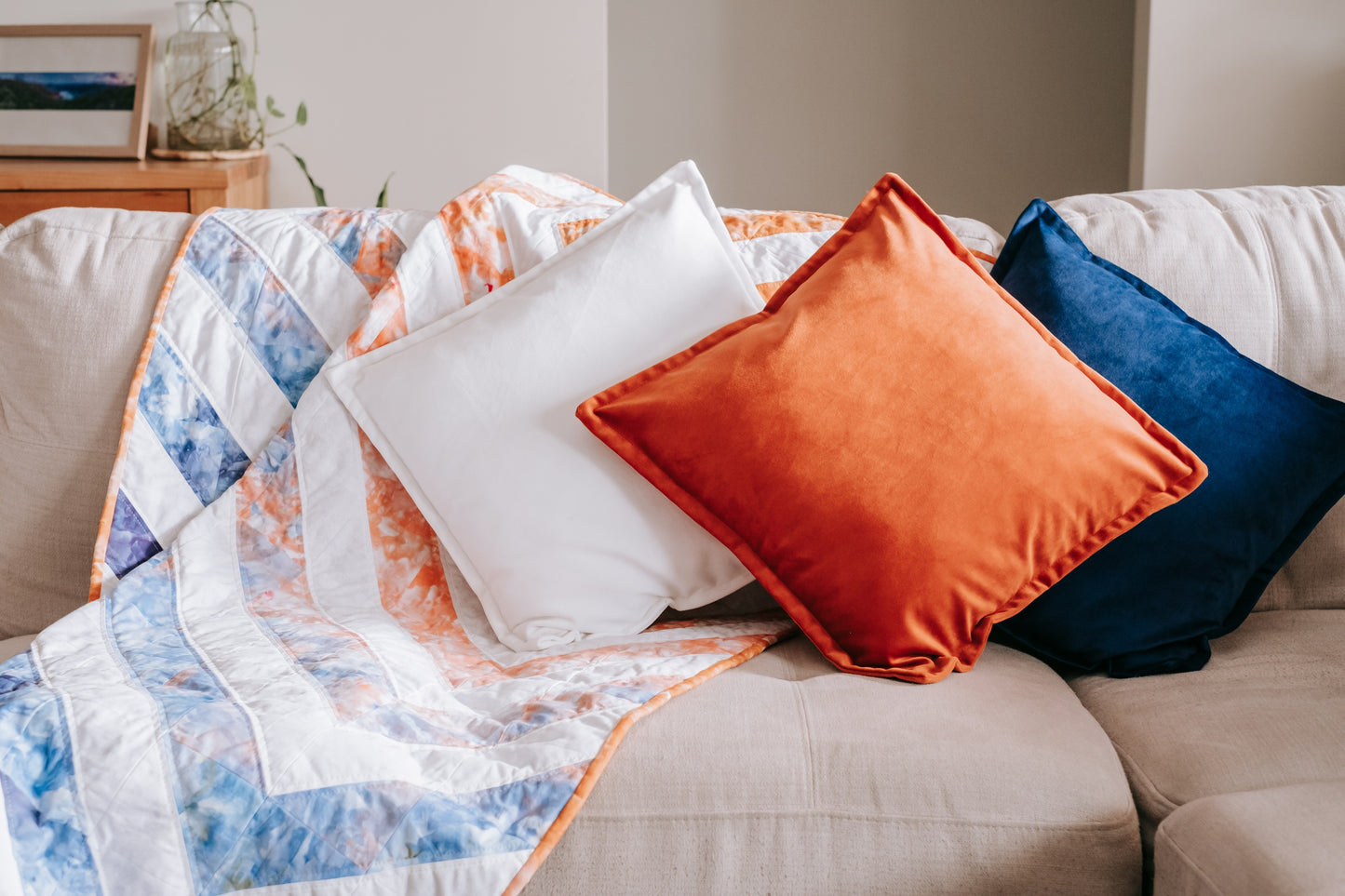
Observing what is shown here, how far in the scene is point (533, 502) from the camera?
1217 millimetres

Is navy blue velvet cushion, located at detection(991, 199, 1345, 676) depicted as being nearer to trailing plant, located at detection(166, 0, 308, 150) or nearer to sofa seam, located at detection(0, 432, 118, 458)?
sofa seam, located at detection(0, 432, 118, 458)

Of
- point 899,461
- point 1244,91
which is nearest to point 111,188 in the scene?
point 899,461

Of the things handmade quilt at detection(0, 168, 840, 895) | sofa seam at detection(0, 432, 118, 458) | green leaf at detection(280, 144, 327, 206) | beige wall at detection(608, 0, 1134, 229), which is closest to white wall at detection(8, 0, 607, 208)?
green leaf at detection(280, 144, 327, 206)

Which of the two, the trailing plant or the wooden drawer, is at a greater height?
the trailing plant

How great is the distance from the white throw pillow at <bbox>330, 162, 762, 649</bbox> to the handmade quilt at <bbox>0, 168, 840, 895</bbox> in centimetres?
5

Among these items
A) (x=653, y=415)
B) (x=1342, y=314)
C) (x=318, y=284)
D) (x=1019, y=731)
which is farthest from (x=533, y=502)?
(x=1342, y=314)

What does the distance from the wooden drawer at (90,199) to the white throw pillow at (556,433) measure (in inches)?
57.7

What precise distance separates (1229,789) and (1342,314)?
0.76 meters

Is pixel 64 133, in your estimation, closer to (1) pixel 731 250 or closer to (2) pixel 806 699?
(1) pixel 731 250

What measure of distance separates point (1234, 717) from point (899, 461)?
0.40 m

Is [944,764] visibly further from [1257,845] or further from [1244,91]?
[1244,91]

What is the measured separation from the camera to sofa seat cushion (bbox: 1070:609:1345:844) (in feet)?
3.08

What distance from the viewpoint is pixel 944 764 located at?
0.93 meters

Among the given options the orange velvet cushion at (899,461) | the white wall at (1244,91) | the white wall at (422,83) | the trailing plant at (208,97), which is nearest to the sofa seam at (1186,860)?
the orange velvet cushion at (899,461)
